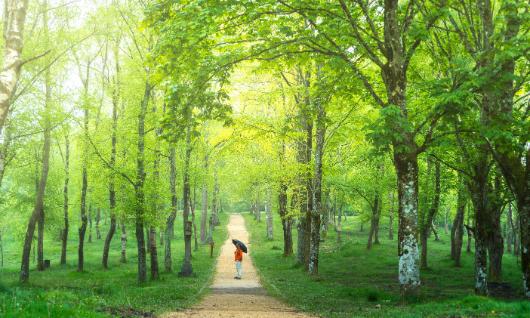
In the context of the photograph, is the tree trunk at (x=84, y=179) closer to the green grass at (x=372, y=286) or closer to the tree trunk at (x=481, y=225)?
the green grass at (x=372, y=286)

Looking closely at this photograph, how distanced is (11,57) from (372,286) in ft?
63.8

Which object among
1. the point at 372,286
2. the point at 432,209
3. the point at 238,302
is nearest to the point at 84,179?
the point at 238,302

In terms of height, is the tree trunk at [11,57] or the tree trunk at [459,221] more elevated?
the tree trunk at [11,57]

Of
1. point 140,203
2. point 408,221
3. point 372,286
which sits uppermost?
point 140,203

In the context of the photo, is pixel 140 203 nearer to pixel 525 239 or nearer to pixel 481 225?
pixel 481 225

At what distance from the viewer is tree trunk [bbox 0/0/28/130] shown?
8.05m

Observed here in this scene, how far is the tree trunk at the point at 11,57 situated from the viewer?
8.05 meters

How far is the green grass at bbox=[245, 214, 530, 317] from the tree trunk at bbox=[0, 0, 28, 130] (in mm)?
9696

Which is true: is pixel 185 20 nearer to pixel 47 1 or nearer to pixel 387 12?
pixel 387 12

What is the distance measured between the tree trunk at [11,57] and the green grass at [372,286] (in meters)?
9.70

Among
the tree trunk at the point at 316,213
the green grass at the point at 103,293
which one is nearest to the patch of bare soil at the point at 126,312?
the green grass at the point at 103,293

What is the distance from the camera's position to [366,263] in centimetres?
3409

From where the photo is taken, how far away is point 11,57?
27.7 ft

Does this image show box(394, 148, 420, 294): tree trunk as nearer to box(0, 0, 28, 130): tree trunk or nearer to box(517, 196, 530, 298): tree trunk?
box(517, 196, 530, 298): tree trunk
